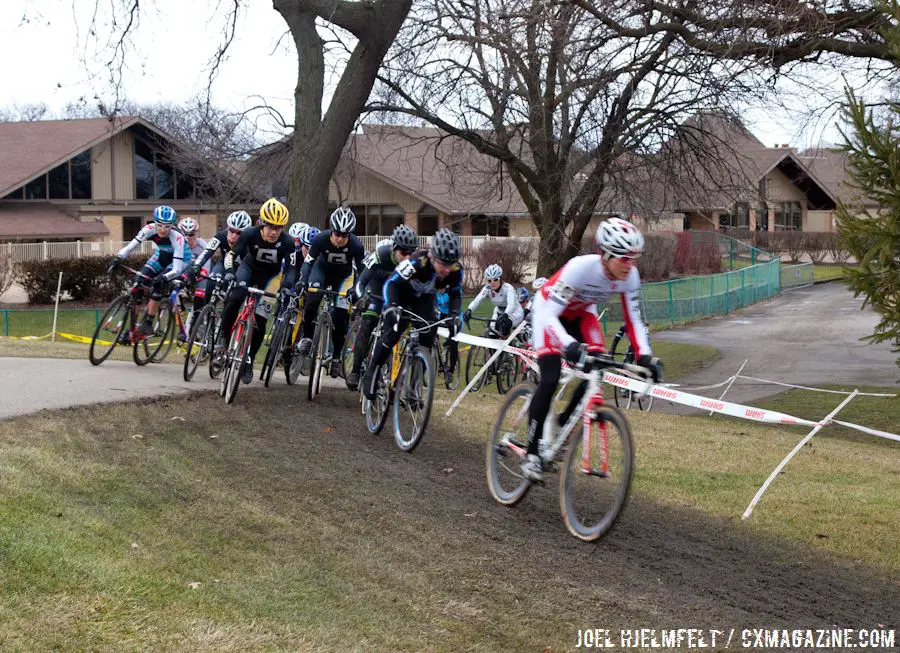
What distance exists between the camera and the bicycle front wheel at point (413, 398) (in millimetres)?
9633

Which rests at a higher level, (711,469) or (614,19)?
(614,19)

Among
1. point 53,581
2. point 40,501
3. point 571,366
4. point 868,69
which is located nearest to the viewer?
point 53,581

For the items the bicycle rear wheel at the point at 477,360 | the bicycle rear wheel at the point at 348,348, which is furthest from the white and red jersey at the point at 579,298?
the bicycle rear wheel at the point at 477,360

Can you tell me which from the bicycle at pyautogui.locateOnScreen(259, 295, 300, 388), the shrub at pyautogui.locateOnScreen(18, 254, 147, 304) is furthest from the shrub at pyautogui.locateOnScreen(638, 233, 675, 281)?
the bicycle at pyautogui.locateOnScreen(259, 295, 300, 388)

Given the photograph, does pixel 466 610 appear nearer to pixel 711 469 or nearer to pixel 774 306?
pixel 711 469

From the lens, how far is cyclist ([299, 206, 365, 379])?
479 inches

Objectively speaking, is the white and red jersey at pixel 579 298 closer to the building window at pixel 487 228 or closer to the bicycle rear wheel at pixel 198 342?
the bicycle rear wheel at pixel 198 342

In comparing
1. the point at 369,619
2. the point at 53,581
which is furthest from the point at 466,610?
Result: the point at 53,581

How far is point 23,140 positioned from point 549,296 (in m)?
45.6

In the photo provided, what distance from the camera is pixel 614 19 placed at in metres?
20.6

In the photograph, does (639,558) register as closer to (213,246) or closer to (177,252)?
(213,246)

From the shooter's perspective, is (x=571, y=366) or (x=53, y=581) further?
(x=571, y=366)

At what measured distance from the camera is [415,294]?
33.7ft

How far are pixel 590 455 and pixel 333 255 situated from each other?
564 cm
